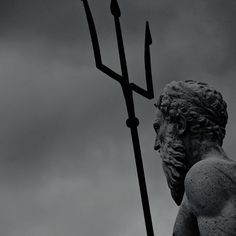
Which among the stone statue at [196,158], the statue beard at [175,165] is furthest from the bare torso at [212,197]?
the statue beard at [175,165]

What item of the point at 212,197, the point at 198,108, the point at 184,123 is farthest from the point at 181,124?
the point at 212,197

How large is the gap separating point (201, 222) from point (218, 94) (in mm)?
1607

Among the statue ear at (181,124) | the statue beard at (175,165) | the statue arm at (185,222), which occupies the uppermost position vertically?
the statue ear at (181,124)

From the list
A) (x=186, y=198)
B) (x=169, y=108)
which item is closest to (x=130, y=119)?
(x=169, y=108)

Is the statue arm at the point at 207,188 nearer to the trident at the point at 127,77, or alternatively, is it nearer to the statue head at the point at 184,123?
the statue head at the point at 184,123

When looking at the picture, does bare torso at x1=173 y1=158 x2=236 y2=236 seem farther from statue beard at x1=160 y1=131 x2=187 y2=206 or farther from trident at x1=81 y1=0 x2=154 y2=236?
trident at x1=81 y1=0 x2=154 y2=236

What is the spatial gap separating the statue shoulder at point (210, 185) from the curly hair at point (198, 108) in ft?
Result: 1.72

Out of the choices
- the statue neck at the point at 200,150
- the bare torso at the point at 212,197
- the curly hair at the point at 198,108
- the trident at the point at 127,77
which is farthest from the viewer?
the trident at the point at 127,77

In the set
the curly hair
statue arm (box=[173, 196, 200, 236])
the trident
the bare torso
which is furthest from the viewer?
the trident

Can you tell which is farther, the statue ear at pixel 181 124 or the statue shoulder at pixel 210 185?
the statue ear at pixel 181 124

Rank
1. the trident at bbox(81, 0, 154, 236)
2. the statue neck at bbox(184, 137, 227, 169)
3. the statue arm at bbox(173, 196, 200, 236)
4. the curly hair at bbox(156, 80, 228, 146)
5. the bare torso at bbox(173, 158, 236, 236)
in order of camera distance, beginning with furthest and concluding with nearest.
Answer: the trident at bbox(81, 0, 154, 236) → the curly hair at bbox(156, 80, 228, 146) → the statue neck at bbox(184, 137, 227, 169) → the statue arm at bbox(173, 196, 200, 236) → the bare torso at bbox(173, 158, 236, 236)

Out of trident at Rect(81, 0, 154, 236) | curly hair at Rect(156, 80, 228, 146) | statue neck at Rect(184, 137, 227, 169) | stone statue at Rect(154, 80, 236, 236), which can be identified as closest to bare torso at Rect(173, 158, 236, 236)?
stone statue at Rect(154, 80, 236, 236)

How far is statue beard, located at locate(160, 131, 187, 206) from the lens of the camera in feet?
27.4

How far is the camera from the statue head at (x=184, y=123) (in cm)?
839
